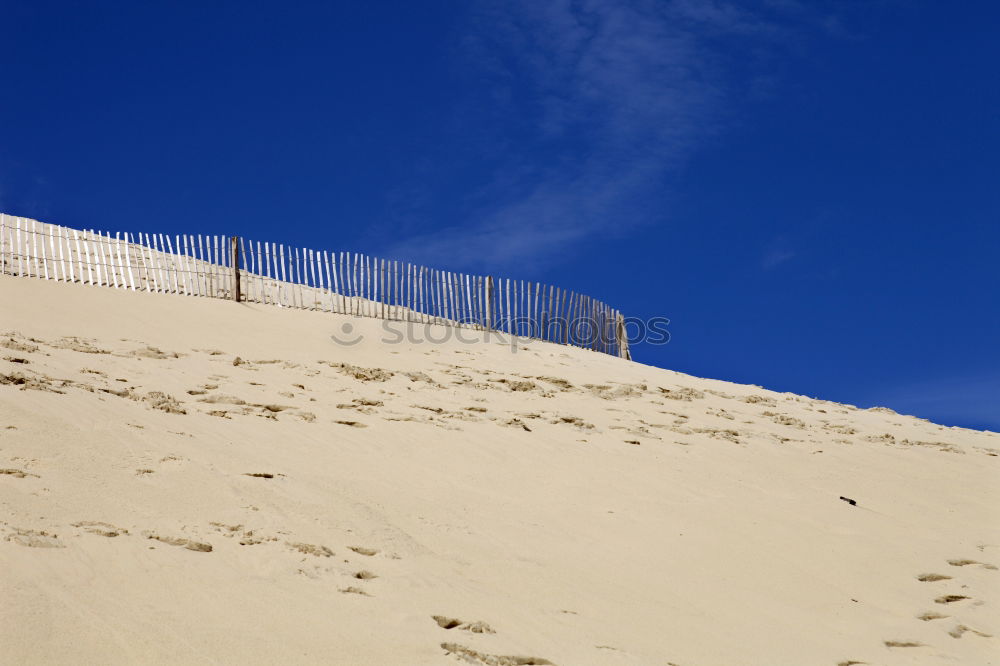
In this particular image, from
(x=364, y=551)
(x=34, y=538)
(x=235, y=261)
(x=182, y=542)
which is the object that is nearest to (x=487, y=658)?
(x=364, y=551)

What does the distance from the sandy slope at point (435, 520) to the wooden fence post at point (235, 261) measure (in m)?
2.90

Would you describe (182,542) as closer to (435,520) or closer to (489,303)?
(435,520)

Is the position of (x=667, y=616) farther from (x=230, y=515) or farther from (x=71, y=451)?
(x=71, y=451)

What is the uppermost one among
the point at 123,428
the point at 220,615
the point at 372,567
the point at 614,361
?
the point at 614,361

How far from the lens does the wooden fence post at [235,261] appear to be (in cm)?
1309

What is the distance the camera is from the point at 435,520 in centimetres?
506

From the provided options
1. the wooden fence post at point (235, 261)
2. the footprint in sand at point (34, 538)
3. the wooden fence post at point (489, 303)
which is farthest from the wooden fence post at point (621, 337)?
the footprint in sand at point (34, 538)

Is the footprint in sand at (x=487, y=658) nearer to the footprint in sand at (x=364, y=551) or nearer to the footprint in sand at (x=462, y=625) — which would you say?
the footprint in sand at (x=462, y=625)

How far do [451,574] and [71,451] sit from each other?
94.0 inches

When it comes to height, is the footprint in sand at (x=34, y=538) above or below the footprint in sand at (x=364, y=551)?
below

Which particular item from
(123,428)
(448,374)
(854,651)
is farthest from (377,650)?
(448,374)

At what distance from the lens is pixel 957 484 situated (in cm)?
838

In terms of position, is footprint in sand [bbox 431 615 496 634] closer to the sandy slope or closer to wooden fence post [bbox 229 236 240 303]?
the sandy slope

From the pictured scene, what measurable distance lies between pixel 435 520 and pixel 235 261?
920 centimetres
